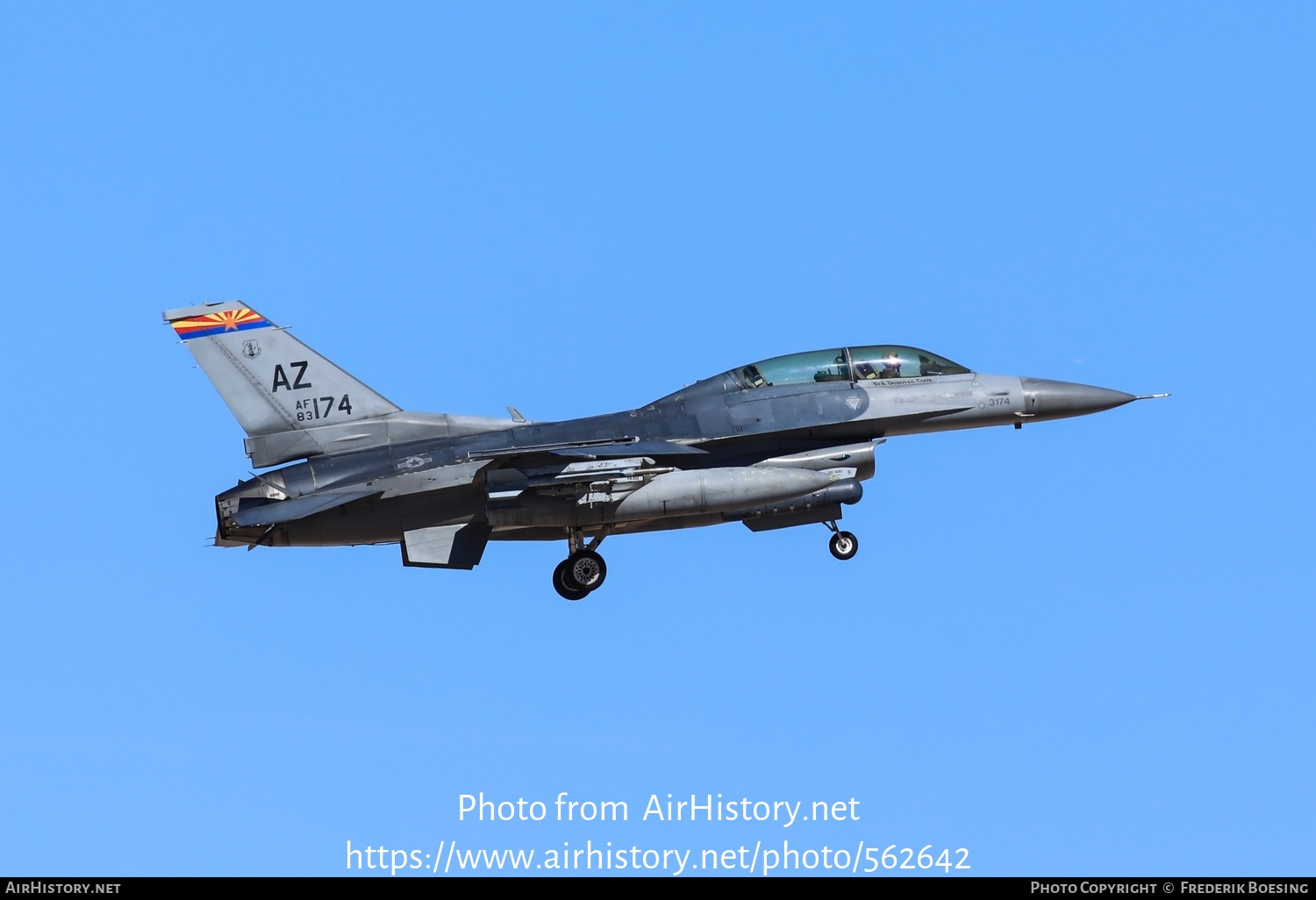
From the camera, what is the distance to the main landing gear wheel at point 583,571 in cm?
2272

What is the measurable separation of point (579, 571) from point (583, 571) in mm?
57

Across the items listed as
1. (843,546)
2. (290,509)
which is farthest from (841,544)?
(290,509)

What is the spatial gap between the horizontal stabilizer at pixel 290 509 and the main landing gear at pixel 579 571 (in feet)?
8.64

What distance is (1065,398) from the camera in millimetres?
23969

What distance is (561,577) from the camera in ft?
74.6

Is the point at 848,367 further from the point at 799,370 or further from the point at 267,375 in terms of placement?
the point at 267,375

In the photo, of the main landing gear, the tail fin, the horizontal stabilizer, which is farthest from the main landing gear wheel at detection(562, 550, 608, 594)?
the tail fin

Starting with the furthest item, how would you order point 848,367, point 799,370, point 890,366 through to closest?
point 890,366, point 848,367, point 799,370

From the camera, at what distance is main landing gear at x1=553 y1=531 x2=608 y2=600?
2272 cm

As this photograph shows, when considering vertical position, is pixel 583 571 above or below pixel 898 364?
below

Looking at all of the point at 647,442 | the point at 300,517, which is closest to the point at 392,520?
the point at 300,517

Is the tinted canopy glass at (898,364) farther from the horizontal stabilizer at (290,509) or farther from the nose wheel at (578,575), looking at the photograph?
the horizontal stabilizer at (290,509)

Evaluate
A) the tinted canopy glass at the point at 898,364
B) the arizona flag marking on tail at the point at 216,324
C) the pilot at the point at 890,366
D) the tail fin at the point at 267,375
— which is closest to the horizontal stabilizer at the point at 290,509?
the tail fin at the point at 267,375
